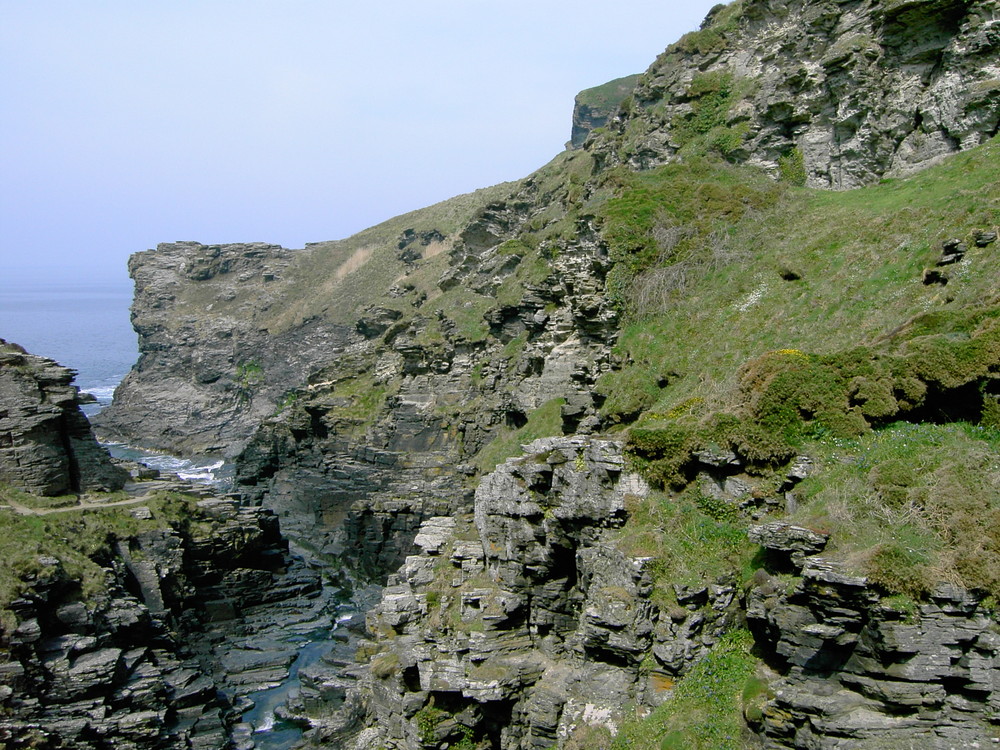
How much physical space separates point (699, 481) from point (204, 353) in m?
107

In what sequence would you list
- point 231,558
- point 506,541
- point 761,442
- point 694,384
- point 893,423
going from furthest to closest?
point 231,558 < point 694,384 < point 506,541 < point 761,442 < point 893,423

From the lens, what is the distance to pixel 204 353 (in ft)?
378

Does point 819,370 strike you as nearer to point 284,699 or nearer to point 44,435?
point 284,699

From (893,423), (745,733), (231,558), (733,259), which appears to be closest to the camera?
(745,733)

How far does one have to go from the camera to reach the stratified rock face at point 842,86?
2939 cm

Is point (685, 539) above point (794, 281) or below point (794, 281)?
below

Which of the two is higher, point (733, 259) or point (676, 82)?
point (676, 82)

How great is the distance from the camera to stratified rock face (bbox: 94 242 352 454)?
106 meters

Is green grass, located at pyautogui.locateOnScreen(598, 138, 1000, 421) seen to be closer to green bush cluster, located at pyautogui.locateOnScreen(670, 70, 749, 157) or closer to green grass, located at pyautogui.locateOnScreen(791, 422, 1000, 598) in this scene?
green grass, located at pyautogui.locateOnScreen(791, 422, 1000, 598)

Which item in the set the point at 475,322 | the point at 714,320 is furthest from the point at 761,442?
the point at 475,322

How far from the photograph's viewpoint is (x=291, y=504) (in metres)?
63.8

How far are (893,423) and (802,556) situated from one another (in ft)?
14.8

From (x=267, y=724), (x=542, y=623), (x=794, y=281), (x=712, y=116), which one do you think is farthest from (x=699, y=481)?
(x=712, y=116)

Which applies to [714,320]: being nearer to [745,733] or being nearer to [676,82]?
[745,733]
